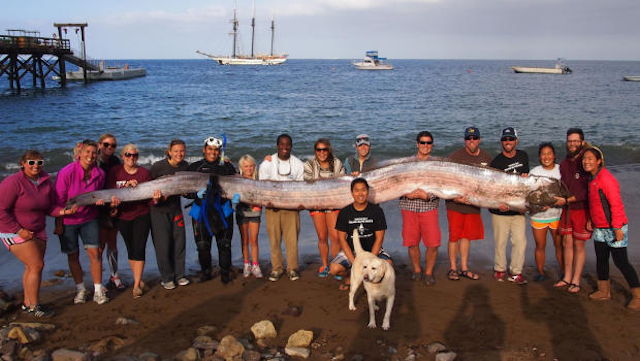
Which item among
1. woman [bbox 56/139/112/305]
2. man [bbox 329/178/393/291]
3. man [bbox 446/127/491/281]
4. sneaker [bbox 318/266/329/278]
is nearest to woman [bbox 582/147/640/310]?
man [bbox 446/127/491/281]

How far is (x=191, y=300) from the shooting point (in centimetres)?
602

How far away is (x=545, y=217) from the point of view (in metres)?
6.34

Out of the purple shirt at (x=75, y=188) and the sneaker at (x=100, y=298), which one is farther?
the sneaker at (x=100, y=298)

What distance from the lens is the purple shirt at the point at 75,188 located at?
18.8 feet

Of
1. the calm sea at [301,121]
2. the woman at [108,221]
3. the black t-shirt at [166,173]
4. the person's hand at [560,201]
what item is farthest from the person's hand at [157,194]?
the calm sea at [301,121]

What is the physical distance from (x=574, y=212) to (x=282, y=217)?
3784 millimetres

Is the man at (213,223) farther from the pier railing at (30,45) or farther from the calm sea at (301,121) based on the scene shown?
the pier railing at (30,45)

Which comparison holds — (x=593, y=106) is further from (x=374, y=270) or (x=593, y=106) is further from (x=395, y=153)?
(x=374, y=270)

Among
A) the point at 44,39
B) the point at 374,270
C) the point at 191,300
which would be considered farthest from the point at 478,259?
the point at 44,39

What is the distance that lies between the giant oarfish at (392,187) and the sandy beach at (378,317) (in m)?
1.16

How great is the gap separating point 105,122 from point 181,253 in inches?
926

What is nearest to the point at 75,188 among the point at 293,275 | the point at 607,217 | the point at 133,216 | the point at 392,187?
the point at 133,216

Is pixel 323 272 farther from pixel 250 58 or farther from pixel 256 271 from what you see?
pixel 250 58

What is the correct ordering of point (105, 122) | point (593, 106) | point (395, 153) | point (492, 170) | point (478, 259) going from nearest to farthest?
1. point (492, 170)
2. point (478, 259)
3. point (395, 153)
4. point (105, 122)
5. point (593, 106)
